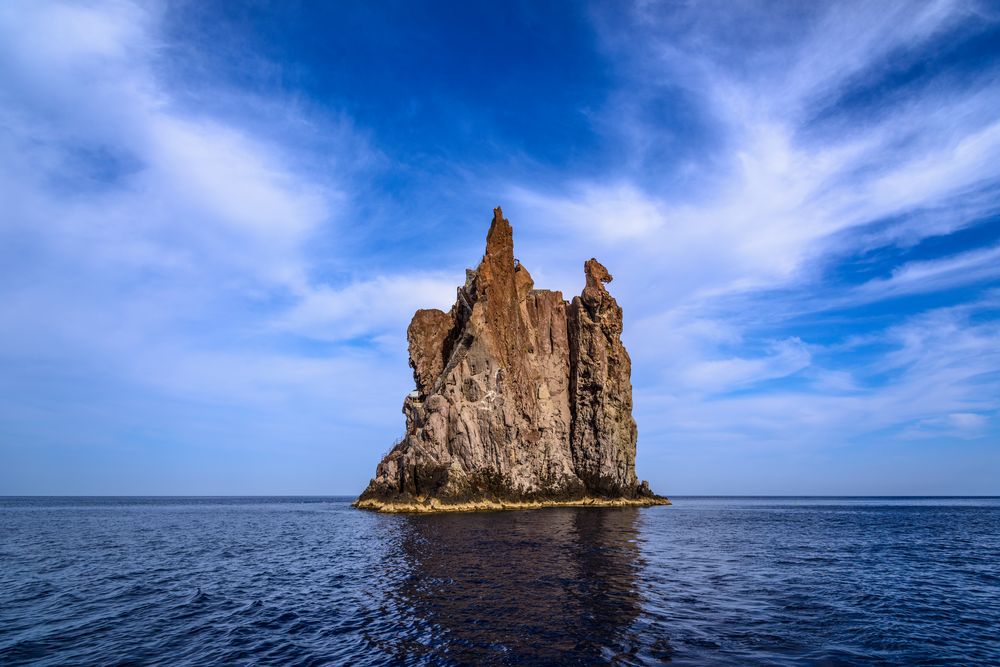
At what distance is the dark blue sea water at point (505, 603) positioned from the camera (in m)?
13.9

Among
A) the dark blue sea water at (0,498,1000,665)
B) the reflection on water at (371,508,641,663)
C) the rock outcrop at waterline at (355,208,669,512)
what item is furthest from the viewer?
the rock outcrop at waterline at (355,208,669,512)

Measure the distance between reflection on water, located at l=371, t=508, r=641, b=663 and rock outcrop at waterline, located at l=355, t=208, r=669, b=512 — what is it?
30.7 meters

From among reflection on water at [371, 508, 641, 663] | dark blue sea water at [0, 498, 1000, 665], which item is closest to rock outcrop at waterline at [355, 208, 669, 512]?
reflection on water at [371, 508, 641, 663]

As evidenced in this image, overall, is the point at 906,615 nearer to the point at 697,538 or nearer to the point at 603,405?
the point at 697,538

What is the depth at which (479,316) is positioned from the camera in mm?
73875

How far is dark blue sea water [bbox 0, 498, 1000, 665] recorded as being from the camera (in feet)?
45.5

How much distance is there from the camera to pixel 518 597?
19.3 meters

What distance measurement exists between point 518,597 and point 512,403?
180 feet

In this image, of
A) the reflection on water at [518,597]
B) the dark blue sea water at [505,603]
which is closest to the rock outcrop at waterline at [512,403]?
the reflection on water at [518,597]

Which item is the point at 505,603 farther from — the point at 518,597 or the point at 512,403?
the point at 512,403

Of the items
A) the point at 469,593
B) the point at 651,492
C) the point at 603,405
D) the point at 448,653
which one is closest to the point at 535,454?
the point at 603,405

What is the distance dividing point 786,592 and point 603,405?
189ft

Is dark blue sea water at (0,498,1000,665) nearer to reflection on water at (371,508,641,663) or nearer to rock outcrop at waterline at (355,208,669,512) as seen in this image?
reflection on water at (371,508,641,663)

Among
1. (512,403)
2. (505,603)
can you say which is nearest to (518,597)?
(505,603)
